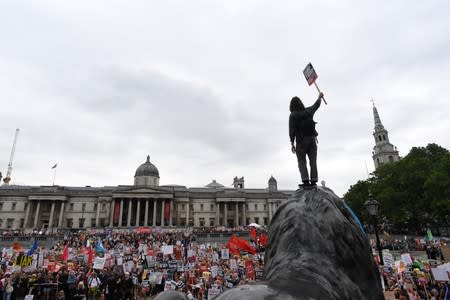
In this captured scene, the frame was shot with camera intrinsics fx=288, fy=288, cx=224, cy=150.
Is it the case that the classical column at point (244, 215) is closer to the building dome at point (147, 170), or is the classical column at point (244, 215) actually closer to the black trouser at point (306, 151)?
the building dome at point (147, 170)

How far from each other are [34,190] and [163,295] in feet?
328

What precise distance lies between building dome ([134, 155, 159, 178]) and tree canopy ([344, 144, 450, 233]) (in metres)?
64.1

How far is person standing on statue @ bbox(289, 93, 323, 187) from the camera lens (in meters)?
5.83

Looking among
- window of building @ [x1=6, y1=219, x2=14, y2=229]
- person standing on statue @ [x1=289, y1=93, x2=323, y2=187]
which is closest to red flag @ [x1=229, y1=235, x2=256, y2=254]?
person standing on statue @ [x1=289, y1=93, x2=323, y2=187]

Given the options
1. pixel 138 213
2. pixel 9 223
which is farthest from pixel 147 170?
pixel 9 223

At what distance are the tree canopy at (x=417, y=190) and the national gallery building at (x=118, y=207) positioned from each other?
46.4 m

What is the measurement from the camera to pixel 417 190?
45438 millimetres

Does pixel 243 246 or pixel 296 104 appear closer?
pixel 296 104

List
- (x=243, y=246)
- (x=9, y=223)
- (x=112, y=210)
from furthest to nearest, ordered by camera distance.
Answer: (x=9, y=223) → (x=112, y=210) → (x=243, y=246)

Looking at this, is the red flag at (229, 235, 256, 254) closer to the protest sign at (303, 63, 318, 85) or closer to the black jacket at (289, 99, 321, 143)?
the protest sign at (303, 63, 318, 85)

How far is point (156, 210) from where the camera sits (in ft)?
279

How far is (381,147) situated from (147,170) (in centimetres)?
8018

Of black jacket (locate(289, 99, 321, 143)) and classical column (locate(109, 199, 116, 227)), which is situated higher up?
classical column (locate(109, 199, 116, 227))

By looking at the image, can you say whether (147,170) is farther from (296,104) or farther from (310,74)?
(296,104)
